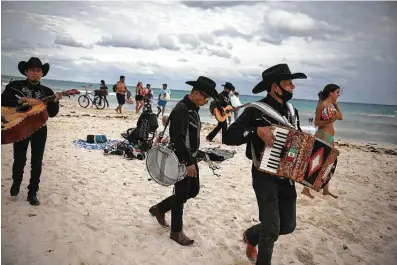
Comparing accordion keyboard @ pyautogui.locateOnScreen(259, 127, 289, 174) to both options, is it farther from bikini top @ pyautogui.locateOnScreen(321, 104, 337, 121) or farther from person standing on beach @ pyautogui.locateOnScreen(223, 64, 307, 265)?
bikini top @ pyautogui.locateOnScreen(321, 104, 337, 121)

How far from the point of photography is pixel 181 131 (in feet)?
11.0

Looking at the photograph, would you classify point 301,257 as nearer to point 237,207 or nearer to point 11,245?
point 237,207

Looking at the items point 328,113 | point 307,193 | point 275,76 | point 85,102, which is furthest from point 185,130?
point 85,102

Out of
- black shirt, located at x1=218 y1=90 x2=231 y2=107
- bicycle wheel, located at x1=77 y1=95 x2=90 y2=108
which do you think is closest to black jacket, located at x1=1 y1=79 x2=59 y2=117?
black shirt, located at x1=218 y1=90 x2=231 y2=107

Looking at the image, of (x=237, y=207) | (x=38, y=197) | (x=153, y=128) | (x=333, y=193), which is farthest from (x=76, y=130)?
(x=333, y=193)

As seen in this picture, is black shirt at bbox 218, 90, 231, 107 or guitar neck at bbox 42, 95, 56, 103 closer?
guitar neck at bbox 42, 95, 56, 103

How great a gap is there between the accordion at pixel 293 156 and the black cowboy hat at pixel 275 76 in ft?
1.66

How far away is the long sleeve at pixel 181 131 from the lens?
11.0 ft

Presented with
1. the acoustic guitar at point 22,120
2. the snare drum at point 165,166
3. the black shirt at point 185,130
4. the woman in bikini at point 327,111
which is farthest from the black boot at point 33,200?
the woman in bikini at point 327,111

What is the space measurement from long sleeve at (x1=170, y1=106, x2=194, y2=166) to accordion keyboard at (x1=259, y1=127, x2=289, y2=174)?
36.8 inches

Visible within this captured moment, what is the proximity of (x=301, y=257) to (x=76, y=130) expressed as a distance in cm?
952

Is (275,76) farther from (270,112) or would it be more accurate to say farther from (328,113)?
(328,113)

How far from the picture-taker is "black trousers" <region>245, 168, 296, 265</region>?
115 inches

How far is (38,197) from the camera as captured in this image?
15.5 feet
